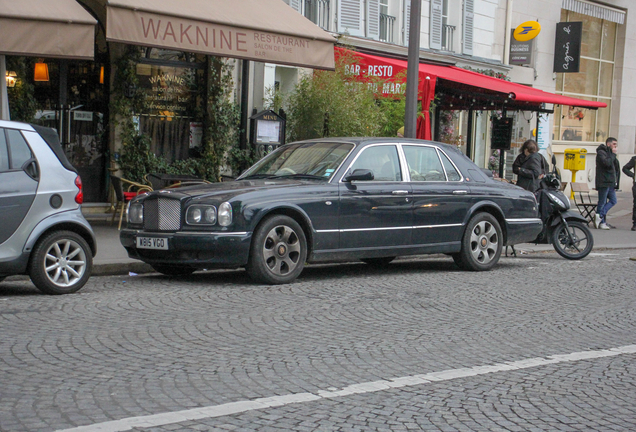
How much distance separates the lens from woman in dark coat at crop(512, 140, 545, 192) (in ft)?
45.0

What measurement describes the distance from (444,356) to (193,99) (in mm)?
11343

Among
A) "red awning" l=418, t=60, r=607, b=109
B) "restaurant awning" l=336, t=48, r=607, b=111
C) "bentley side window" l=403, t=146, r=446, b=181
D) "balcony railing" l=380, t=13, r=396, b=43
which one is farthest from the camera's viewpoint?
"balcony railing" l=380, t=13, r=396, b=43

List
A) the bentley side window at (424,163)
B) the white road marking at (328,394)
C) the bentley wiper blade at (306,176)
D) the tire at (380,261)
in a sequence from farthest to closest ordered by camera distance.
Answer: the tire at (380,261) < the bentley side window at (424,163) < the bentley wiper blade at (306,176) < the white road marking at (328,394)

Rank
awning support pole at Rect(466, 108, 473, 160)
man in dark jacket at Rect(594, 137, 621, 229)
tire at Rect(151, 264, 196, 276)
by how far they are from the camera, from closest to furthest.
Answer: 1. tire at Rect(151, 264, 196, 276)
2. man in dark jacket at Rect(594, 137, 621, 229)
3. awning support pole at Rect(466, 108, 473, 160)

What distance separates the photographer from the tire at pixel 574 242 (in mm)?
12477

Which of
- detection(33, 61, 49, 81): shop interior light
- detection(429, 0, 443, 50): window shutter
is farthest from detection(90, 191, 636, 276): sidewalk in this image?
detection(429, 0, 443, 50): window shutter

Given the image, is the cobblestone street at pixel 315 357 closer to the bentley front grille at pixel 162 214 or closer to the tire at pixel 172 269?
the tire at pixel 172 269

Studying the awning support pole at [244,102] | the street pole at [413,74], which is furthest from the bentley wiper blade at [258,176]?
the awning support pole at [244,102]

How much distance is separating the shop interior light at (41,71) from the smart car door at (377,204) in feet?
22.3

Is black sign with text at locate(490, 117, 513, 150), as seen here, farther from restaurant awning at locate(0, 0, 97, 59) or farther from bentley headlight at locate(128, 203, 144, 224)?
bentley headlight at locate(128, 203, 144, 224)

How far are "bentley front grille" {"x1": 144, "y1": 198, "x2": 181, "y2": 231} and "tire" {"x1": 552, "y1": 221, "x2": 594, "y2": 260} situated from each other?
6.25 m

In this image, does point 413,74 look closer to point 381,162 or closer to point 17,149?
point 381,162

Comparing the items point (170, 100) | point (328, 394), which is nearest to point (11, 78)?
point (170, 100)

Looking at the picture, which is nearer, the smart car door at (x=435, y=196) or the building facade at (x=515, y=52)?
the smart car door at (x=435, y=196)
